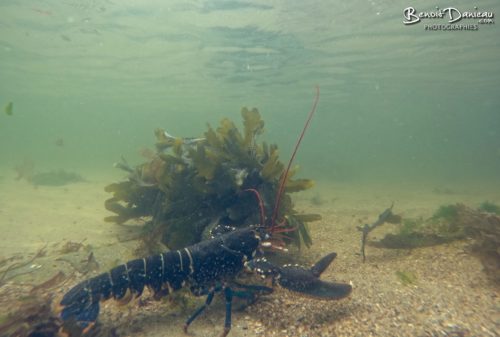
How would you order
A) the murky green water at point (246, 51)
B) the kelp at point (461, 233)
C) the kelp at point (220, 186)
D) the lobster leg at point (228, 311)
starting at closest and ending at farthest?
1. the lobster leg at point (228, 311)
2. the kelp at point (461, 233)
3. the kelp at point (220, 186)
4. the murky green water at point (246, 51)

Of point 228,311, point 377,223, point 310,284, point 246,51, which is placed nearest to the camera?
point 228,311

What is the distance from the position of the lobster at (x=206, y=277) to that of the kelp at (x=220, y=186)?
1.18m

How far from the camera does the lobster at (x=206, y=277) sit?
11.2 feet

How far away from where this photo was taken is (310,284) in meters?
3.55

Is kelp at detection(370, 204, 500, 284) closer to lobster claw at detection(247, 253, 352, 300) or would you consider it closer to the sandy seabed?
the sandy seabed

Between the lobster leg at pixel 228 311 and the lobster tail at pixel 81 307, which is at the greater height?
the lobster tail at pixel 81 307

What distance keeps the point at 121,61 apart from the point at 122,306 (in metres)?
25.5

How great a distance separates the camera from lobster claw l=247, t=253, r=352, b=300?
346 cm

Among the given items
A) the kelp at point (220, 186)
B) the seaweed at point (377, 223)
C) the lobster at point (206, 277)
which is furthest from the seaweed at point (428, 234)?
the lobster at point (206, 277)

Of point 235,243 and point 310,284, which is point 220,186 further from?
point 310,284

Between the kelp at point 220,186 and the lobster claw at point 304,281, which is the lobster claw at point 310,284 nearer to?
the lobster claw at point 304,281

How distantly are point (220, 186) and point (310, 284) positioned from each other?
2.46m

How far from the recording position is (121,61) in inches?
995

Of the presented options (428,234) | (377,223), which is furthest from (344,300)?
(428,234)
